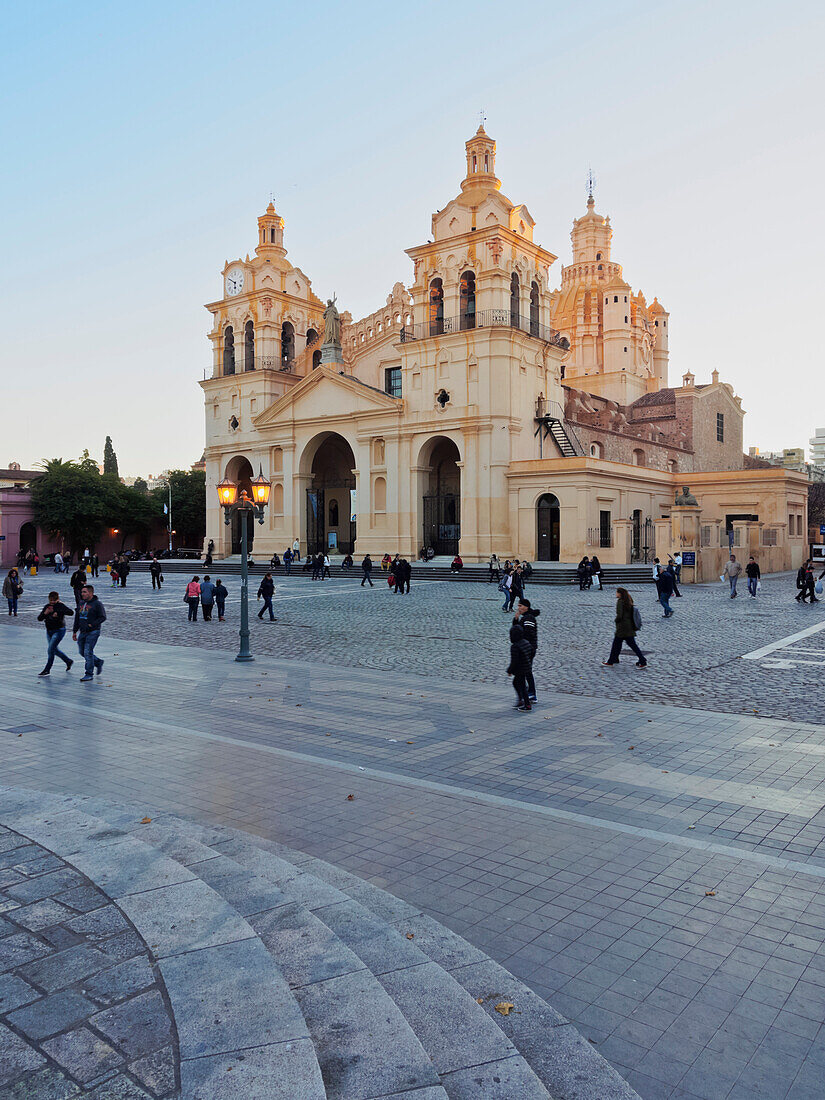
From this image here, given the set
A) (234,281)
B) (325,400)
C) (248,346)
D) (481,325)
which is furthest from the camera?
(234,281)

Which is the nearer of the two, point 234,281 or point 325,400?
point 325,400

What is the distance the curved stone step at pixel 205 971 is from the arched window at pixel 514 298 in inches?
1621

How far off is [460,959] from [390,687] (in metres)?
7.67

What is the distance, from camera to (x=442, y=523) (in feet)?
153

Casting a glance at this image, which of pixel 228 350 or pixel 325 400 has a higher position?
pixel 228 350

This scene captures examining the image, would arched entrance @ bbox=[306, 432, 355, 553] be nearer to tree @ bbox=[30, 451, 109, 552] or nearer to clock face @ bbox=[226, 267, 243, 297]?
clock face @ bbox=[226, 267, 243, 297]

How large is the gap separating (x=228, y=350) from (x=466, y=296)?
21.0 metres

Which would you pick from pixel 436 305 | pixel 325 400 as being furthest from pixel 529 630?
pixel 325 400

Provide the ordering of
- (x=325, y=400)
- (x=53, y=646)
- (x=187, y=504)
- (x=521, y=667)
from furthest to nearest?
(x=187, y=504)
(x=325, y=400)
(x=53, y=646)
(x=521, y=667)

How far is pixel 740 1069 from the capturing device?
3459 millimetres

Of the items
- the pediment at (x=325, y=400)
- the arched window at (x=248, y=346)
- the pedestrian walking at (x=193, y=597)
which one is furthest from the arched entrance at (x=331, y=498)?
the pedestrian walking at (x=193, y=597)

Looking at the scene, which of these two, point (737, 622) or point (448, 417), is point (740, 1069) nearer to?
point (737, 622)

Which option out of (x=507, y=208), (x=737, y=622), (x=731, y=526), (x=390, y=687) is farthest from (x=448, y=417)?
(x=390, y=687)

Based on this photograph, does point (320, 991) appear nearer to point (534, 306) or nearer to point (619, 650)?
point (619, 650)
